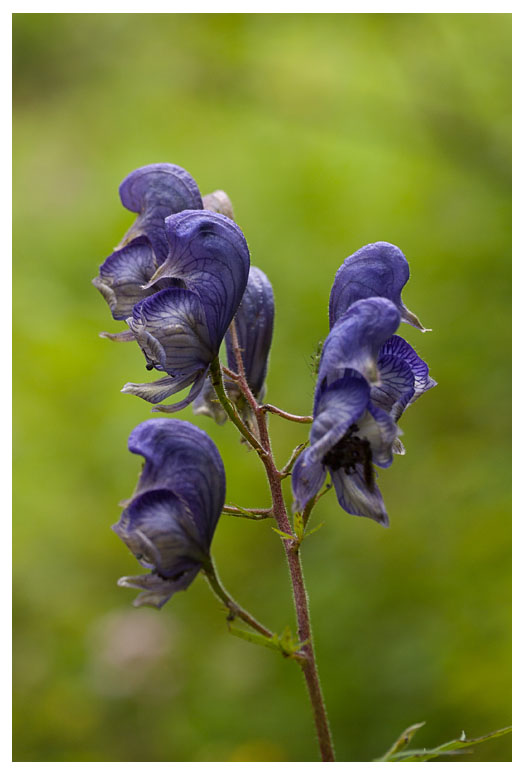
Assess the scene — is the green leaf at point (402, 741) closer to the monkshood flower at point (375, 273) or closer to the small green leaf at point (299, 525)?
the small green leaf at point (299, 525)

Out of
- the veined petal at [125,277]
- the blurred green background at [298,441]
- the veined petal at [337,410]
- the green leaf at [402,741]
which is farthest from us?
the blurred green background at [298,441]

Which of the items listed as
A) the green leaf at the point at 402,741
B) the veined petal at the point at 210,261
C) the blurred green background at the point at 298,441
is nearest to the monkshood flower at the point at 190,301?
the veined petal at the point at 210,261

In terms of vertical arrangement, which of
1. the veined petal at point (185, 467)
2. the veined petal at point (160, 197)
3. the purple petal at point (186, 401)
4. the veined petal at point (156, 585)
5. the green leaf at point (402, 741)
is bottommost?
the green leaf at point (402, 741)

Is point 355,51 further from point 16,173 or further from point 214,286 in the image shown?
point 214,286

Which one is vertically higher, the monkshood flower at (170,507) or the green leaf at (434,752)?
the monkshood flower at (170,507)

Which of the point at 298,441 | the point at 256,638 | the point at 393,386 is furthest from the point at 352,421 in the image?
the point at 298,441

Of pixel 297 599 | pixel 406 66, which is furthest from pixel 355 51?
pixel 297 599

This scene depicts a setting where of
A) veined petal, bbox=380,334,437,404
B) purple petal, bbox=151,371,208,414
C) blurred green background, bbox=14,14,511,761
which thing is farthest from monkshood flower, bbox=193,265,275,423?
blurred green background, bbox=14,14,511,761
